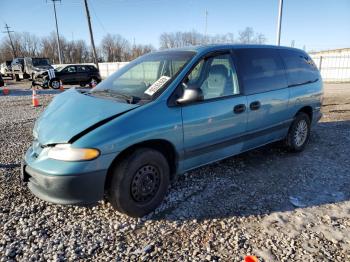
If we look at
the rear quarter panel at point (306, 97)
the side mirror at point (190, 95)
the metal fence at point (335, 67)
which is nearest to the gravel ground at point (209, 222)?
the rear quarter panel at point (306, 97)

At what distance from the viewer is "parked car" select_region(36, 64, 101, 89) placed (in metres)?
19.4

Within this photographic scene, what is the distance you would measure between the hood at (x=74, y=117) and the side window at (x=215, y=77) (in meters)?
0.94

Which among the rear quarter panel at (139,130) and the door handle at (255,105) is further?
the door handle at (255,105)

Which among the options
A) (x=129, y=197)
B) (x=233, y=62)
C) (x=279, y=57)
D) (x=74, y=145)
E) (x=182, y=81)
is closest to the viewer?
(x=74, y=145)

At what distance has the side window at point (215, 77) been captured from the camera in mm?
3549

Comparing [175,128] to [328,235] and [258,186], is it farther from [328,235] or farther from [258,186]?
[328,235]

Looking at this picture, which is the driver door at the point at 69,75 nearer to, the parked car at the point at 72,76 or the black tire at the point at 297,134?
the parked car at the point at 72,76

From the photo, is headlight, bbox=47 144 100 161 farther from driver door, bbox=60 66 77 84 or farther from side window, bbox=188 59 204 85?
driver door, bbox=60 66 77 84

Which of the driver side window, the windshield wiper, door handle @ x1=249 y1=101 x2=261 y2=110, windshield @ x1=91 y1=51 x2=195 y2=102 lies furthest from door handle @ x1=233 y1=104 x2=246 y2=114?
the driver side window

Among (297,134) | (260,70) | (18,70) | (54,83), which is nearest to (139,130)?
(260,70)

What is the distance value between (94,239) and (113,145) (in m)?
0.94

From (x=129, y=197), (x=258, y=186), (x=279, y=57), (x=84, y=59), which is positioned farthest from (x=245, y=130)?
(x=84, y=59)

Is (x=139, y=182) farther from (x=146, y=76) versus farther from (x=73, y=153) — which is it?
(x=146, y=76)

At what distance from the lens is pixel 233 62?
396 centimetres
